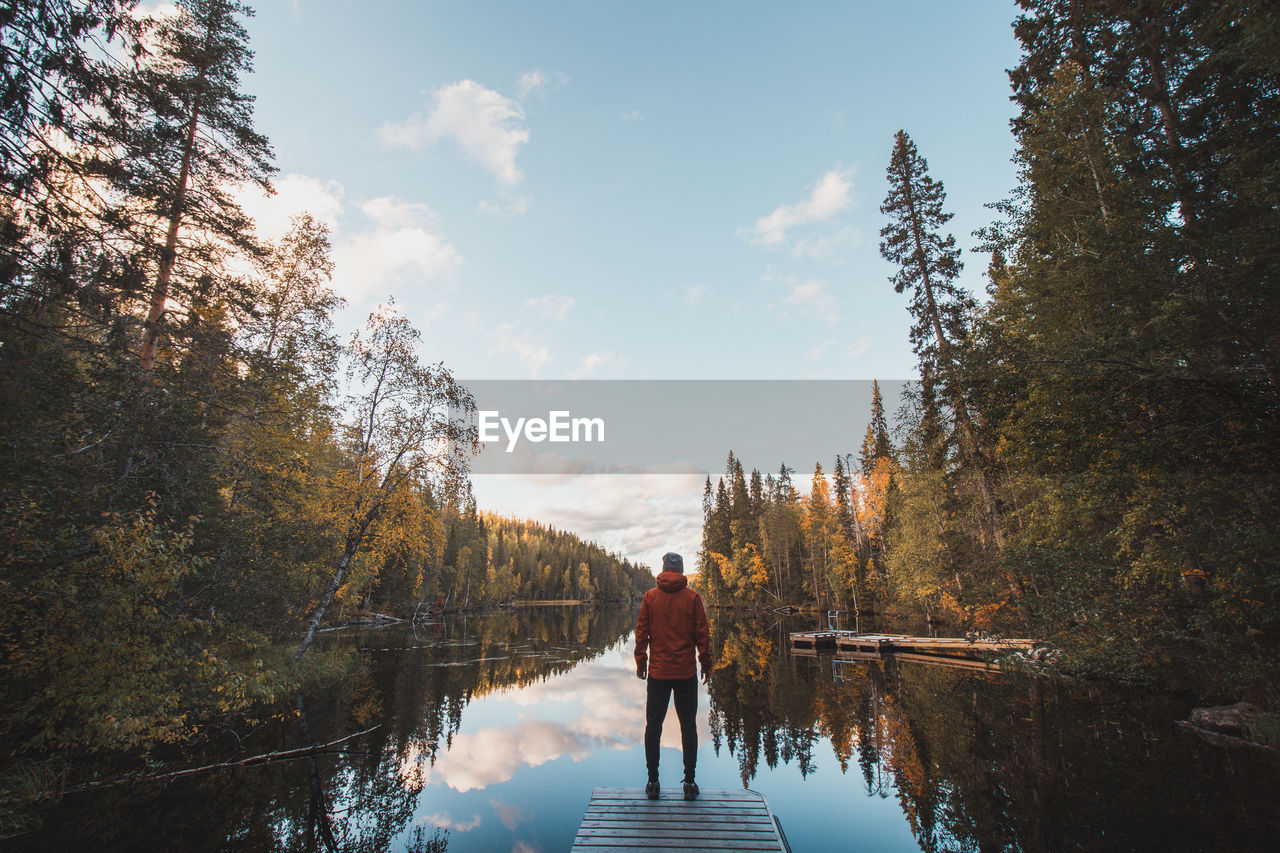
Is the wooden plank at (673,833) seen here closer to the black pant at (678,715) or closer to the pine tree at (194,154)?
the black pant at (678,715)

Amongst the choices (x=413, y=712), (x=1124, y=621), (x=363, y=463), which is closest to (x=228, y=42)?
(x=363, y=463)

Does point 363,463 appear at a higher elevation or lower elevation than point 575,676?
higher

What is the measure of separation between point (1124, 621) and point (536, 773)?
43.2 ft

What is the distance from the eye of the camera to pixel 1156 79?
1144 centimetres

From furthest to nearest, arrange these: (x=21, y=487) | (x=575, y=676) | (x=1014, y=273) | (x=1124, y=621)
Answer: (x=575, y=676)
(x=1014, y=273)
(x=1124, y=621)
(x=21, y=487)

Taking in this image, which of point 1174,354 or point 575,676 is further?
point 575,676

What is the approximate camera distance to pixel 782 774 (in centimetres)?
1110

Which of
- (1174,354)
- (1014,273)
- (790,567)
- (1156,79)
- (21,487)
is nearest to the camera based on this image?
(21,487)

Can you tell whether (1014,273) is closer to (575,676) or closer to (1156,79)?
(1156,79)

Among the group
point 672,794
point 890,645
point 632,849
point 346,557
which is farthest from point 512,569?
point 632,849

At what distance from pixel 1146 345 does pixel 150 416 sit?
16632 mm

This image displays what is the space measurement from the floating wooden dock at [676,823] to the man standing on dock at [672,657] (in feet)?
0.75

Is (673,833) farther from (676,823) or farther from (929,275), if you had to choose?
(929,275)

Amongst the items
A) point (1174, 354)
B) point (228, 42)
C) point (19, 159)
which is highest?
point (228, 42)
